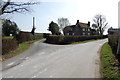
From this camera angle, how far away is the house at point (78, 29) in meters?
69.3

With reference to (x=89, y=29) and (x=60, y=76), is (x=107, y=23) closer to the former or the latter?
A: (x=89, y=29)

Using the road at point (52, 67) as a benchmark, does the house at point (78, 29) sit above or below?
above

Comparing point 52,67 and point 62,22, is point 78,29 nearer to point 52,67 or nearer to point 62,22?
point 62,22

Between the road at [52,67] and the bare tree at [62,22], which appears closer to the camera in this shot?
the road at [52,67]

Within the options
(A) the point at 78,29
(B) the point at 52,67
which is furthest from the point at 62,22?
(B) the point at 52,67

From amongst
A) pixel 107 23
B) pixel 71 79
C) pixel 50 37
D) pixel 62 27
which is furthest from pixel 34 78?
pixel 107 23

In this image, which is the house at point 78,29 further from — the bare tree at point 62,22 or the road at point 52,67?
the road at point 52,67

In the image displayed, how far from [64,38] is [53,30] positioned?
1427 inches

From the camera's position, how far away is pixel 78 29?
69812mm

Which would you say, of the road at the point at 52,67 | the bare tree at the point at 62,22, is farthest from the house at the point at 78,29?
the road at the point at 52,67

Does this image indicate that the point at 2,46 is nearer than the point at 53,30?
Yes

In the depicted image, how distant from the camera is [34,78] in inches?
303

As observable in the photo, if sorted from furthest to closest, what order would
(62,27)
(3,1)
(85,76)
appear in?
1. (62,27)
2. (3,1)
3. (85,76)

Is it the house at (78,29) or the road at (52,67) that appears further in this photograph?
the house at (78,29)
